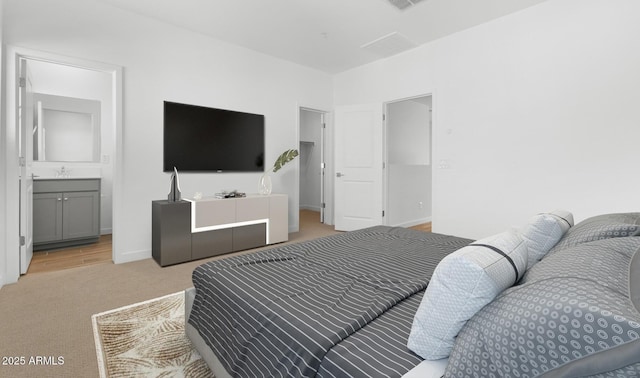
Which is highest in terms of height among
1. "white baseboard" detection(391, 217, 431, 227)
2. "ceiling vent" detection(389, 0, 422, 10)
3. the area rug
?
"ceiling vent" detection(389, 0, 422, 10)

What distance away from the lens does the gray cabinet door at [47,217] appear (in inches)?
141

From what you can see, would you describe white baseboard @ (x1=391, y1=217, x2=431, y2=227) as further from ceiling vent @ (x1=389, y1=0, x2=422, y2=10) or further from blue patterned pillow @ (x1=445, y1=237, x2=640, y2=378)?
blue patterned pillow @ (x1=445, y1=237, x2=640, y2=378)

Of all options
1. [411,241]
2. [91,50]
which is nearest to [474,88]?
[411,241]

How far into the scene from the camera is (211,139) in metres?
3.94

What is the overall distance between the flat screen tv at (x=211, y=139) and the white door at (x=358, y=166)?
1399 mm

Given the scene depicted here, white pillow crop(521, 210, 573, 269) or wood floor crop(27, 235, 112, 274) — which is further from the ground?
white pillow crop(521, 210, 573, 269)

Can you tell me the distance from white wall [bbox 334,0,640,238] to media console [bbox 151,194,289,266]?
230 cm

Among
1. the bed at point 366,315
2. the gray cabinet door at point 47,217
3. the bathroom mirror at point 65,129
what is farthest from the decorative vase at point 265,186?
the bathroom mirror at point 65,129

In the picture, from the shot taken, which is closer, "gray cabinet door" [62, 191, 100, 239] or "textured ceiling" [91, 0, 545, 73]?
"textured ceiling" [91, 0, 545, 73]

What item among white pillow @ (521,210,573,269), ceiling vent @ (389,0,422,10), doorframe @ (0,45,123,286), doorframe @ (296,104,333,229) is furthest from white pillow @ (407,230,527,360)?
doorframe @ (296,104,333,229)

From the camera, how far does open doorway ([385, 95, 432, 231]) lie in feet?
16.6

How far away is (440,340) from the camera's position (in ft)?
2.65

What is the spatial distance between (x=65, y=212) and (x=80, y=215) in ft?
0.52

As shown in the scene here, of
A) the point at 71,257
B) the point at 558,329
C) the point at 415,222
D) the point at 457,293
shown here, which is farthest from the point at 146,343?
the point at 415,222
